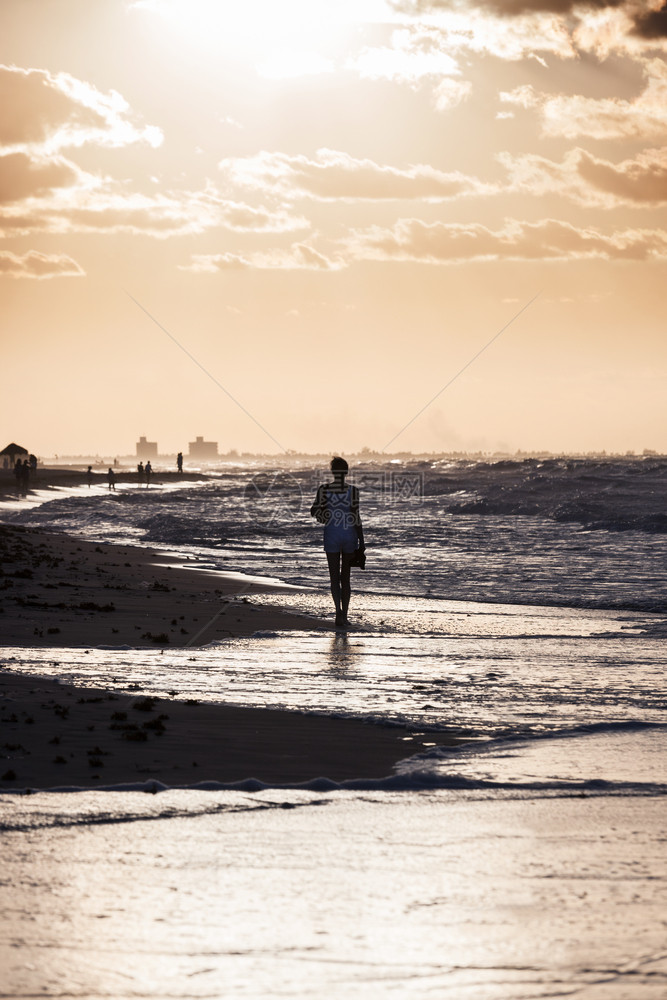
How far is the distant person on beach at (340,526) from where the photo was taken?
13391 mm

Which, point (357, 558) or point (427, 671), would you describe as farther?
point (357, 558)

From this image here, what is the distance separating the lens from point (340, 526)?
13.5 metres

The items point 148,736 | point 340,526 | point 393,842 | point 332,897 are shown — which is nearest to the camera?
point 332,897

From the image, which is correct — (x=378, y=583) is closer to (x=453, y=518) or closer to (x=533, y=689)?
(x=533, y=689)

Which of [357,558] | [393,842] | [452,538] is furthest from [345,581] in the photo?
[452,538]

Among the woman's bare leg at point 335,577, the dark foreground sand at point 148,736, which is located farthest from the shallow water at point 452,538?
the dark foreground sand at point 148,736

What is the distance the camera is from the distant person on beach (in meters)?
13.4

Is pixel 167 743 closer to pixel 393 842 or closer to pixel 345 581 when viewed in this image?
pixel 393 842

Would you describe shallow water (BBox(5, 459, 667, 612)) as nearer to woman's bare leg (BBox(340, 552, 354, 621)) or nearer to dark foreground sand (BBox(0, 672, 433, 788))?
woman's bare leg (BBox(340, 552, 354, 621))

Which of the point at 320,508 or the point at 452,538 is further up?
the point at 320,508

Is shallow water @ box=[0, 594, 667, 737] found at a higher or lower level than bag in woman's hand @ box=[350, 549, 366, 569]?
lower

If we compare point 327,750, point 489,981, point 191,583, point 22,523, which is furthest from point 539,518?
point 489,981

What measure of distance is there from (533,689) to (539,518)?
101 feet

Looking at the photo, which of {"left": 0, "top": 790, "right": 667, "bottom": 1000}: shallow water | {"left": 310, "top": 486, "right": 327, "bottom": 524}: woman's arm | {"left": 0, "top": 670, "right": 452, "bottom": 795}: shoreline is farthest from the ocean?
{"left": 310, "top": 486, "right": 327, "bottom": 524}: woman's arm
